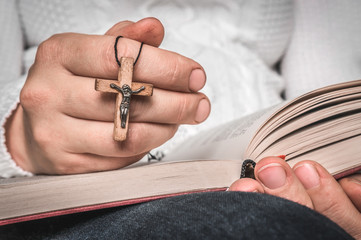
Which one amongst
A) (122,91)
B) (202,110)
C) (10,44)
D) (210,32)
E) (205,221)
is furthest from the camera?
(210,32)

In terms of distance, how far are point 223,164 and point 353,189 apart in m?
0.24

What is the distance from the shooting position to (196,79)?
0.52 metres

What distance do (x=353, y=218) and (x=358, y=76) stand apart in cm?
89

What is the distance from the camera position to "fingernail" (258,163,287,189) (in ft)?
1.38

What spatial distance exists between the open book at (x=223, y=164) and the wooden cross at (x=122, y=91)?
0.06 metres

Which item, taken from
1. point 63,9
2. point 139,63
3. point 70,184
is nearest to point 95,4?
point 63,9

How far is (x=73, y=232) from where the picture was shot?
419 mm

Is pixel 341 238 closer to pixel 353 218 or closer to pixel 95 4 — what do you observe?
pixel 353 218

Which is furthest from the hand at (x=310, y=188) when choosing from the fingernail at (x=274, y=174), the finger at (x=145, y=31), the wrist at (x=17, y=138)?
the wrist at (x=17, y=138)

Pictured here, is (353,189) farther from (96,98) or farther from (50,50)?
(50,50)

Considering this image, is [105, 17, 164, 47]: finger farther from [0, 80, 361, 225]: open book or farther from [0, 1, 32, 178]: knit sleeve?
[0, 1, 32, 178]: knit sleeve

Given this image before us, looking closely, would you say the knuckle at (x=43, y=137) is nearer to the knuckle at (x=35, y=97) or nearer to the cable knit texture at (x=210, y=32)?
the knuckle at (x=35, y=97)

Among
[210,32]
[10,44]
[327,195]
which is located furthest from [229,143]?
[10,44]

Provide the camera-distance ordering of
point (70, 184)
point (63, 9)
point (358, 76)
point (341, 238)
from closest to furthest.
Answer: point (341, 238)
point (70, 184)
point (63, 9)
point (358, 76)
